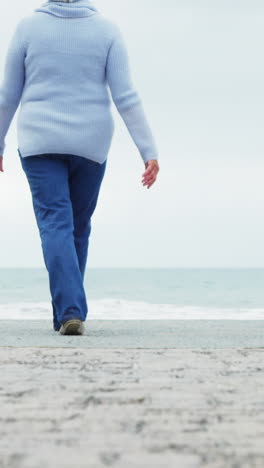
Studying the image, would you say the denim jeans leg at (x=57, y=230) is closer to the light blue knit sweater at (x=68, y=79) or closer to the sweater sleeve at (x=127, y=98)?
the light blue knit sweater at (x=68, y=79)

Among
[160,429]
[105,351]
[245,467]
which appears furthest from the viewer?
[105,351]

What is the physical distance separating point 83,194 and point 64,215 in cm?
25

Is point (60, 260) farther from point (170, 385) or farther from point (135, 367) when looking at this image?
point (170, 385)

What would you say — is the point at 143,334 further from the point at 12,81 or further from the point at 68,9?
the point at 68,9

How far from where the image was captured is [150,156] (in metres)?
4.09

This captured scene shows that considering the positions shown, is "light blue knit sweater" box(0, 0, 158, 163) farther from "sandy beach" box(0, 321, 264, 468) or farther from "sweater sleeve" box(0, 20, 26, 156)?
"sandy beach" box(0, 321, 264, 468)

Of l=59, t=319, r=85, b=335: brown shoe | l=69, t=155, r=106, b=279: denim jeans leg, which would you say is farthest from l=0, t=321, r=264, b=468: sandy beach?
l=69, t=155, r=106, b=279: denim jeans leg

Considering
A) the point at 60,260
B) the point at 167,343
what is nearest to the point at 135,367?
the point at 167,343

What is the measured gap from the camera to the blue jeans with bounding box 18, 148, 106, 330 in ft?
12.5

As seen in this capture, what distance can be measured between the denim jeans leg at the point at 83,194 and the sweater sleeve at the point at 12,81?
429 mm

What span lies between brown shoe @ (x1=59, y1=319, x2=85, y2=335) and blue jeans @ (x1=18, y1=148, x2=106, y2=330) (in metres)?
0.02

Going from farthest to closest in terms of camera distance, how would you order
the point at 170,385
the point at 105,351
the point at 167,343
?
the point at 167,343 < the point at 105,351 < the point at 170,385

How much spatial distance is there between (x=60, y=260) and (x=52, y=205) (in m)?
0.28

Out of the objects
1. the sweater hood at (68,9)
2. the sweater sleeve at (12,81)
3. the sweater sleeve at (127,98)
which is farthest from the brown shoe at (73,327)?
the sweater hood at (68,9)
